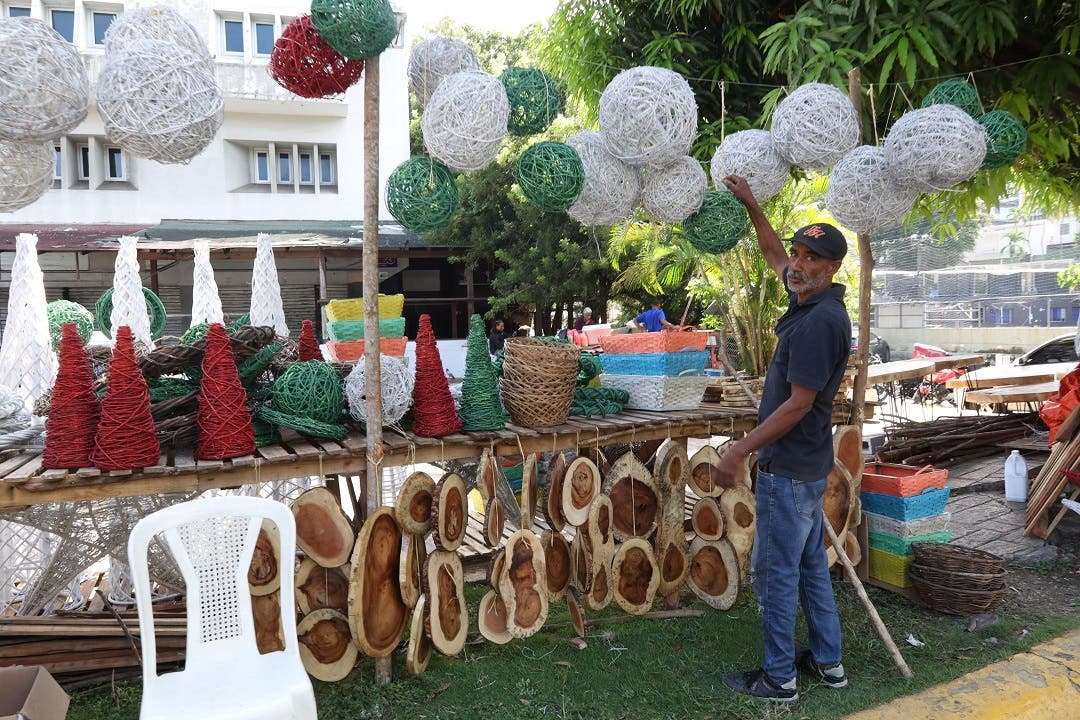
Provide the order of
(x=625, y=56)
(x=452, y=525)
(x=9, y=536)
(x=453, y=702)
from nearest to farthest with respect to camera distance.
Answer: (x=453, y=702) → (x=452, y=525) → (x=9, y=536) → (x=625, y=56)

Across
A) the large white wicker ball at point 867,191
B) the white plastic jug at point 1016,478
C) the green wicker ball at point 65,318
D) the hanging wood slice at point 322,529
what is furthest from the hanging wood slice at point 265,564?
the white plastic jug at point 1016,478

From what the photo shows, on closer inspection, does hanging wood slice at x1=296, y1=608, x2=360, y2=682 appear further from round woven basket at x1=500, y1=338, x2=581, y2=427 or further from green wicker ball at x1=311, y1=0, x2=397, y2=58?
green wicker ball at x1=311, y1=0, x2=397, y2=58

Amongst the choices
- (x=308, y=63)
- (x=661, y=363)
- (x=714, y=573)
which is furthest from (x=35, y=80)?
(x=714, y=573)

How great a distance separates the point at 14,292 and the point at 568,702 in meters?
3.38

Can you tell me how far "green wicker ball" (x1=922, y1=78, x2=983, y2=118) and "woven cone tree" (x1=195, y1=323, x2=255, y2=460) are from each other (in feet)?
10.4

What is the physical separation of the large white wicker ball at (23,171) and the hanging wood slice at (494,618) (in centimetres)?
218

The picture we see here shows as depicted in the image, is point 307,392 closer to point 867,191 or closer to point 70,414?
point 70,414

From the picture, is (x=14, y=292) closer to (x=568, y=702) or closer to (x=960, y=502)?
(x=568, y=702)

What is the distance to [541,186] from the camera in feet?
9.27

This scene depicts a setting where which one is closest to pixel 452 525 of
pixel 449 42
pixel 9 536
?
pixel 449 42

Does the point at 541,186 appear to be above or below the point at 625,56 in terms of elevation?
below

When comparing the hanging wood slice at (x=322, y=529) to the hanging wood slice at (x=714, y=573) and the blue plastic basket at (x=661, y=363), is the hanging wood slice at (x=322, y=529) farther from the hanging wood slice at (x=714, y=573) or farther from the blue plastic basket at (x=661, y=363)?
the hanging wood slice at (x=714, y=573)

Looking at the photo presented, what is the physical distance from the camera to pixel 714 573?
3508mm

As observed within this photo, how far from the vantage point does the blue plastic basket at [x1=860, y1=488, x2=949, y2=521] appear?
3.68 meters
